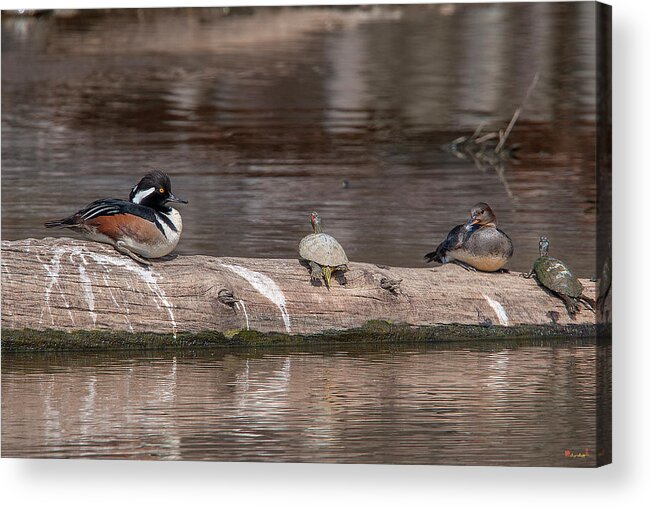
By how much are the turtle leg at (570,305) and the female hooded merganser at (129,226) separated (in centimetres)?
207

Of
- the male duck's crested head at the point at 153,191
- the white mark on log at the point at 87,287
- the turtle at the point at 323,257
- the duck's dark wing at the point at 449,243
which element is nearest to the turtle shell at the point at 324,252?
the turtle at the point at 323,257

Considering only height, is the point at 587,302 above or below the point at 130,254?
below

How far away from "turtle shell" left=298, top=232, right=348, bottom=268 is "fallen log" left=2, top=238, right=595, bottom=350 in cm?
9

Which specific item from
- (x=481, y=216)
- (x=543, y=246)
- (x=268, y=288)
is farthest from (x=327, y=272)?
(x=543, y=246)

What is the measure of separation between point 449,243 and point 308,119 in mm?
1110

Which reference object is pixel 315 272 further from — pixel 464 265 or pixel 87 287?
pixel 87 287

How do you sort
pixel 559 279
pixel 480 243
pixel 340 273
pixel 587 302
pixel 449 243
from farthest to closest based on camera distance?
pixel 449 243, pixel 480 243, pixel 340 273, pixel 559 279, pixel 587 302

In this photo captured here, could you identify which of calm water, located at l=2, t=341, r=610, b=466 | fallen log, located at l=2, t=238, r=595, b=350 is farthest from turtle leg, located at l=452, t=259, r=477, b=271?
calm water, located at l=2, t=341, r=610, b=466

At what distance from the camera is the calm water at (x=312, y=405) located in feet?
28.9

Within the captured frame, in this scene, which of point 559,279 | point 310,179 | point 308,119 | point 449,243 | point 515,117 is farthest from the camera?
point 310,179

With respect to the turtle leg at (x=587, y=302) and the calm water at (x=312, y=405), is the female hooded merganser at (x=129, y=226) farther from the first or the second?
the turtle leg at (x=587, y=302)

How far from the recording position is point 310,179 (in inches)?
437

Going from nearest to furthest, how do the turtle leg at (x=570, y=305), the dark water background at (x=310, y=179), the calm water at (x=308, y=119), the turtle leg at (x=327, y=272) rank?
1. the dark water background at (x=310, y=179)
2. the turtle leg at (x=570, y=305)
3. the calm water at (x=308, y=119)
4. the turtle leg at (x=327, y=272)

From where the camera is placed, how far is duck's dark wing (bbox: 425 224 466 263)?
9.81 meters
